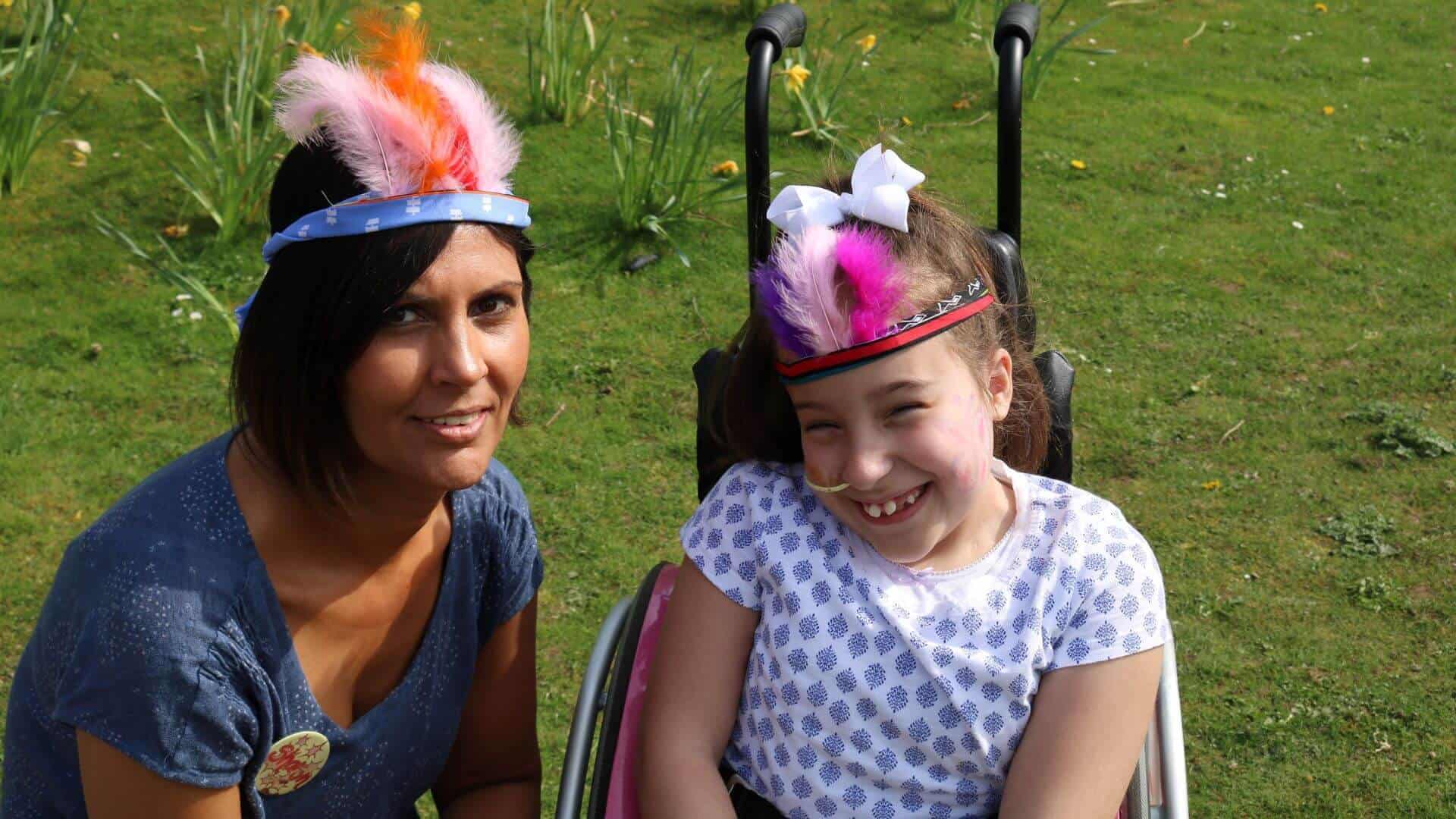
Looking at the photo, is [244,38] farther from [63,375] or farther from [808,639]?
[808,639]

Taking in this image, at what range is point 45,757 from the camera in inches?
80.5

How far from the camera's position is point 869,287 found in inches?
82.9

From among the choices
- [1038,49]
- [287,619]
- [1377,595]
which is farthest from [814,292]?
[1038,49]

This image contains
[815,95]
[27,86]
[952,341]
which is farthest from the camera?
[815,95]

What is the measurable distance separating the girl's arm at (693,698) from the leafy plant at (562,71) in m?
3.67

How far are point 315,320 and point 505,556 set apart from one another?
2.00 feet

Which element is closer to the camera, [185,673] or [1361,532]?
[185,673]

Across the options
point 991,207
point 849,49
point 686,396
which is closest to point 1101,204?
point 991,207

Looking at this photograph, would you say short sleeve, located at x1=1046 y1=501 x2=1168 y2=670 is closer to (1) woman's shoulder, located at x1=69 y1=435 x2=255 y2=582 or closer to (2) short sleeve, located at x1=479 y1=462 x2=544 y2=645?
(2) short sleeve, located at x1=479 y1=462 x2=544 y2=645

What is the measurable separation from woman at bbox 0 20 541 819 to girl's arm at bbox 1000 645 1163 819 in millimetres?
885

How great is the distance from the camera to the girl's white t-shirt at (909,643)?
2127 mm

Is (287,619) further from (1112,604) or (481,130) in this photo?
(1112,604)

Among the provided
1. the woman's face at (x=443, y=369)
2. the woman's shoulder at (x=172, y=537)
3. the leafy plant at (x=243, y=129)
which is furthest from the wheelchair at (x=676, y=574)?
the leafy plant at (x=243, y=129)

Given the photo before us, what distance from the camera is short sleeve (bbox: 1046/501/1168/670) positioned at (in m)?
2.11
